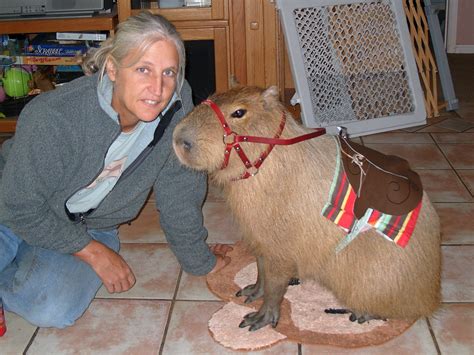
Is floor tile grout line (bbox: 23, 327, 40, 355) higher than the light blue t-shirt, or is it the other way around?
the light blue t-shirt

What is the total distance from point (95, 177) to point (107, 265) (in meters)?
0.31

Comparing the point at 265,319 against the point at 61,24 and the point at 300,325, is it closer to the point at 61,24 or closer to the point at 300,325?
the point at 300,325

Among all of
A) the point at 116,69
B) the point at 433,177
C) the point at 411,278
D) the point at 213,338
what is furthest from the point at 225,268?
the point at 433,177

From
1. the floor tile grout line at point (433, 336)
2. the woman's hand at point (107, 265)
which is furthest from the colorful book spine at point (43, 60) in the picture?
the floor tile grout line at point (433, 336)

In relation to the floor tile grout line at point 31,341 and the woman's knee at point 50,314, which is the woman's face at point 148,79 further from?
the floor tile grout line at point 31,341

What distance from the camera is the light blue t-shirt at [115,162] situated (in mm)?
1747

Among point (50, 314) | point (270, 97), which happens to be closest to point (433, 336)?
point (270, 97)

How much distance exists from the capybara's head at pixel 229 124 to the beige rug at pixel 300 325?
0.52m

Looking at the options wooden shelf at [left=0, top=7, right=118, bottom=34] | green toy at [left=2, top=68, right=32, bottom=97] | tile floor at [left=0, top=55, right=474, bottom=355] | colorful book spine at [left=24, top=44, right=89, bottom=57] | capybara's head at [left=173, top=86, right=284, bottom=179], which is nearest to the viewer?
capybara's head at [left=173, top=86, right=284, bottom=179]

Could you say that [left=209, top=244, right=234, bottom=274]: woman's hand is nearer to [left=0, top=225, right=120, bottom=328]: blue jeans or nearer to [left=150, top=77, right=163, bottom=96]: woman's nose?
[left=0, top=225, right=120, bottom=328]: blue jeans

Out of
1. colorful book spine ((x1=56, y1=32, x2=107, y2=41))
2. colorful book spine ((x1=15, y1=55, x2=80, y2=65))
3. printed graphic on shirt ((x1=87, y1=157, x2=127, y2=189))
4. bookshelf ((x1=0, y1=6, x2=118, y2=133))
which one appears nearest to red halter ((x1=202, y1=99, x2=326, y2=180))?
printed graphic on shirt ((x1=87, y1=157, x2=127, y2=189))

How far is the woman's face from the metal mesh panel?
1.68 metres

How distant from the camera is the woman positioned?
5.15ft

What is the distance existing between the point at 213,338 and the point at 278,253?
0.33 m
